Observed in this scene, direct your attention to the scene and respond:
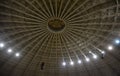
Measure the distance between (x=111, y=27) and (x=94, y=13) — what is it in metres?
4.63

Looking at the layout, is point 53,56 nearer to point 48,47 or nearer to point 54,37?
point 48,47

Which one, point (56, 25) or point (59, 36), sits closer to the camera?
point (56, 25)

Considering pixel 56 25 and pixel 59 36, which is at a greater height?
pixel 56 25

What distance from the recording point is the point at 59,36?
28.4m

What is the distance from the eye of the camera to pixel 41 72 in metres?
37.0

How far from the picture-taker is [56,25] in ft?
89.5

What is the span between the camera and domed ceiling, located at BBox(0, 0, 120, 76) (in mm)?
23328

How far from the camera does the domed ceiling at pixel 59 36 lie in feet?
76.5

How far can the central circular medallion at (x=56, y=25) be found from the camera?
2588cm

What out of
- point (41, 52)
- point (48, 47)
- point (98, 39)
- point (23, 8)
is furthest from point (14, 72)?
point (98, 39)

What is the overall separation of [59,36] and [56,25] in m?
2.36

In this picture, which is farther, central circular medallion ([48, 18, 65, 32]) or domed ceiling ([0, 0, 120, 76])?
central circular medallion ([48, 18, 65, 32])

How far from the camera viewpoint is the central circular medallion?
25.9 m

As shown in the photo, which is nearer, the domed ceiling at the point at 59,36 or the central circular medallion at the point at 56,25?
the domed ceiling at the point at 59,36
